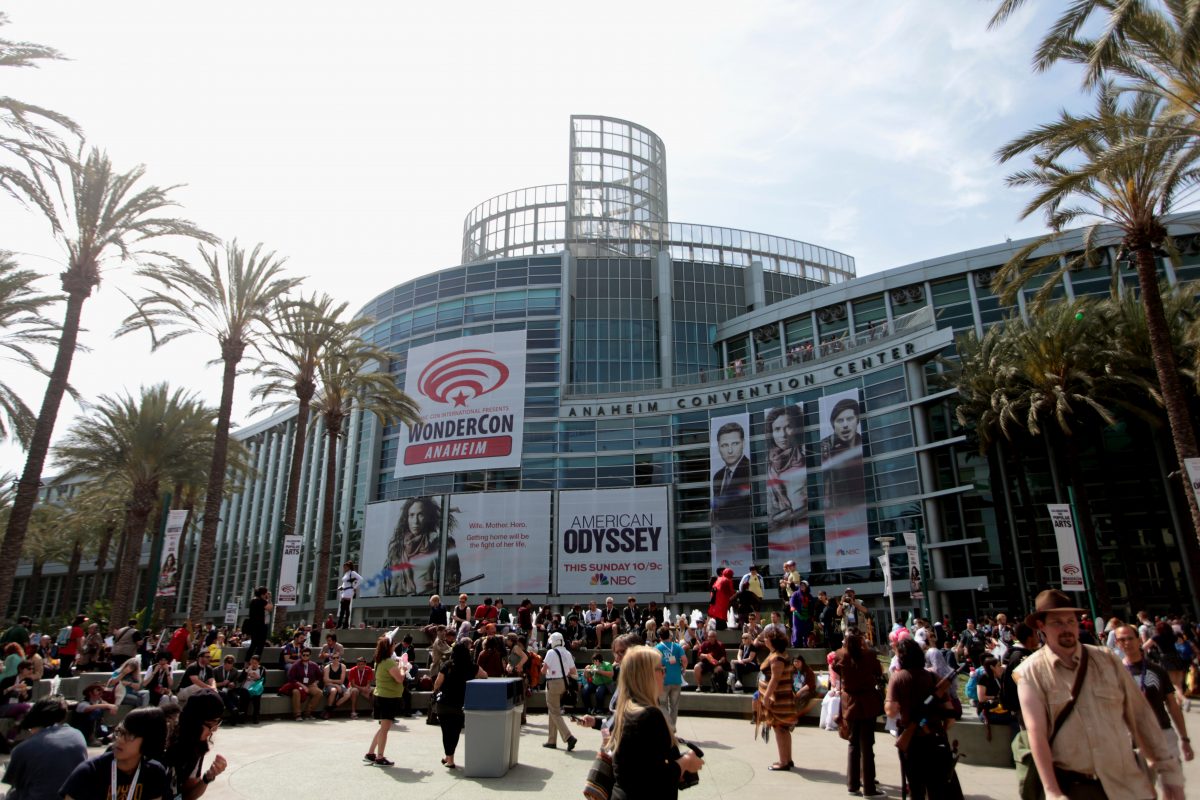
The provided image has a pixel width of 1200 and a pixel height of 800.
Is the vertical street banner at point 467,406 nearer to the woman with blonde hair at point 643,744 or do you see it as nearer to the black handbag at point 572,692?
the black handbag at point 572,692

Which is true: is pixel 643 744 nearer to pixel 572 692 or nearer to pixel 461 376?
pixel 572 692

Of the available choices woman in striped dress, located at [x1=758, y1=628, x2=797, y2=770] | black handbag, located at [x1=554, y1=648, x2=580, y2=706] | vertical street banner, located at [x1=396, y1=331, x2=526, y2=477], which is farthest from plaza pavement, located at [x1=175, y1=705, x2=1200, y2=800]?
vertical street banner, located at [x1=396, y1=331, x2=526, y2=477]

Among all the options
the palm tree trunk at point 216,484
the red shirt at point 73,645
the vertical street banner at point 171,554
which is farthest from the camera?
the palm tree trunk at point 216,484

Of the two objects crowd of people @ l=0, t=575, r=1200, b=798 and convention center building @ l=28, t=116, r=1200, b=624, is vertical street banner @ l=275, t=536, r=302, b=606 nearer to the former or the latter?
crowd of people @ l=0, t=575, r=1200, b=798

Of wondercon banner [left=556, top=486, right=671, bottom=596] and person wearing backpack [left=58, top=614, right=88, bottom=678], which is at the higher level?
wondercon banner [left=556, top=486, right=671, bottom=596]

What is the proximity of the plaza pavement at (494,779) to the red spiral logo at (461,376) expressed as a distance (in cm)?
3739

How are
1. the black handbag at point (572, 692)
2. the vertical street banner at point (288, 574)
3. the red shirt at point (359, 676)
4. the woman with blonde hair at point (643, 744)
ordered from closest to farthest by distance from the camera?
1. the woman with blonde hair at point (643, 744)
2. the black handbag at point (572, 692)
3. the red shirt at point (359, 676)
4. the vertical street banner at point (288, 574)

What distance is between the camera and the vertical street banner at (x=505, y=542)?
1822 inches

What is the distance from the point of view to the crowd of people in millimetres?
3836

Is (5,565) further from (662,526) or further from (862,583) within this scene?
(862,583)

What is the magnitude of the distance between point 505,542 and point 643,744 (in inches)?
1731

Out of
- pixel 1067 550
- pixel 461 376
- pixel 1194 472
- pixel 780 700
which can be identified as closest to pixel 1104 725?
pixel 780 700

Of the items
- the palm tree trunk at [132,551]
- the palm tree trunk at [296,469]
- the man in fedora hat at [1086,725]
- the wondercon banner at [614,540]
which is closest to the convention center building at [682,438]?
the wondercon banner at [614,540]

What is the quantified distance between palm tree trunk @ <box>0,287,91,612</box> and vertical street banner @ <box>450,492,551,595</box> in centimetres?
2924
